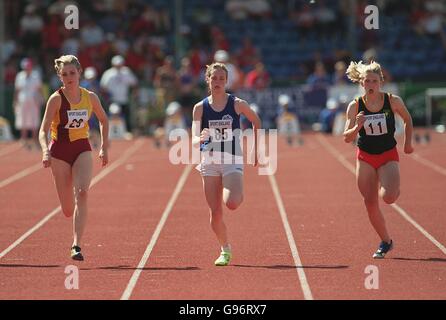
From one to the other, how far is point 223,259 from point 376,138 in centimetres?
176

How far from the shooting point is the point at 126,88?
2956 cm

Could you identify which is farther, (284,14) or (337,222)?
(284,14)

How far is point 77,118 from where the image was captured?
38.0 ft

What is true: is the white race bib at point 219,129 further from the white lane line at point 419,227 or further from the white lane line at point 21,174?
the white lane line at point 21,174

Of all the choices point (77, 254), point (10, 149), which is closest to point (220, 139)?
point (77, 254)

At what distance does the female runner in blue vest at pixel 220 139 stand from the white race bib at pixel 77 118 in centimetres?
107

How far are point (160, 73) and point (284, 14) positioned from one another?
693 cm

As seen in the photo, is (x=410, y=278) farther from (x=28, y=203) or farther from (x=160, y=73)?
(x=160, y=73)

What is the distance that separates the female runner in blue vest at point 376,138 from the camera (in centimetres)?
1146

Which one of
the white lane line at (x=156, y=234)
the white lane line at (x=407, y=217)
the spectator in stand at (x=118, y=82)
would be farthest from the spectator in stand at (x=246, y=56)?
the white lane line at (x=156, y=234)

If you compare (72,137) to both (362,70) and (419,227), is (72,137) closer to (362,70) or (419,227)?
(362,70)

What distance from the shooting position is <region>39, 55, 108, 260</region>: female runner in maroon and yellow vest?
11453 millimetres

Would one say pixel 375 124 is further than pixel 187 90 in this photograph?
No
